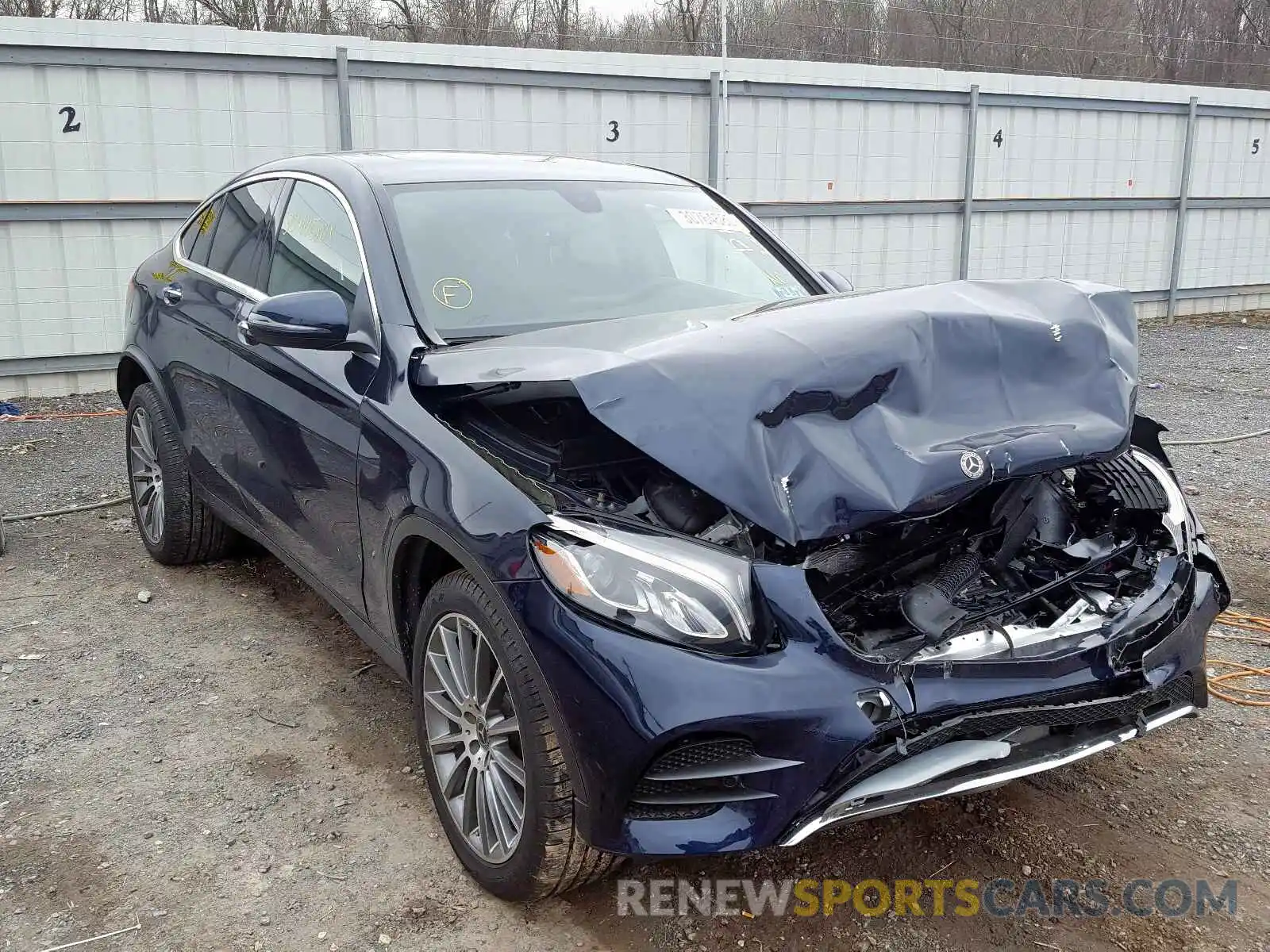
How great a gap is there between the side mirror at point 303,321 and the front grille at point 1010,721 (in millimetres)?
1829

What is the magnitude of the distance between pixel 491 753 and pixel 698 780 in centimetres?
58

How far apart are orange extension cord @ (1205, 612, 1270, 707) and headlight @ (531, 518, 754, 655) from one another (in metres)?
1.85

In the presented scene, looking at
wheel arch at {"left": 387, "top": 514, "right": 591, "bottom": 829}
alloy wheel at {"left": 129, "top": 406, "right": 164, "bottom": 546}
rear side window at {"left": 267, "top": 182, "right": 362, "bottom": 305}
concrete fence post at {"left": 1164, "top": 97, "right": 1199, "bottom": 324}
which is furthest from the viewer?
concrete fence post at {"left": 1164, "top": 97, "right": 1199, "bottom": 324}

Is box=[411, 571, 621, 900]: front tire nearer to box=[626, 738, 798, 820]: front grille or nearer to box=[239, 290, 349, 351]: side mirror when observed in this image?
box=[626, 738, 798, 820]: front grille

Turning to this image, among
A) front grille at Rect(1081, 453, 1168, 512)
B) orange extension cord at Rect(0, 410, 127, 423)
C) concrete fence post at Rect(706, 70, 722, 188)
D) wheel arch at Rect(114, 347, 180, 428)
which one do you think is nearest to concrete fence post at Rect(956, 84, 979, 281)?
concrete fence post at Rect(706, 70, 722, 188)

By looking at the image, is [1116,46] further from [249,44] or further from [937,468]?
[937,468]

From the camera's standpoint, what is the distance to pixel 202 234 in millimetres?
4562

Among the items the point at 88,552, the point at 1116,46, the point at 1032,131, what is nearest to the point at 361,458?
the point at 88,552

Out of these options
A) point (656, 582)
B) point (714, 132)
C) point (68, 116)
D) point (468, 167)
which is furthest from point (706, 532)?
point (714, 132)

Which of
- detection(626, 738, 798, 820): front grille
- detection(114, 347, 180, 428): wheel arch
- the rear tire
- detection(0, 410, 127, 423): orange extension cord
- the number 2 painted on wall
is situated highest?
the number 2 painted on wall

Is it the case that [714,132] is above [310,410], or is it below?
above

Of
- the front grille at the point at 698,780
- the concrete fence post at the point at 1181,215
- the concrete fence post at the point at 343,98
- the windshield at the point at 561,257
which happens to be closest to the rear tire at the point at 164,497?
the windshield at the point at 561,257

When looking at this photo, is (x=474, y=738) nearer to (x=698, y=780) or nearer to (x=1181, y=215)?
(x=698, y=780)

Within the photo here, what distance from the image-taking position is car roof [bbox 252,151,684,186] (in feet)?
11.6
